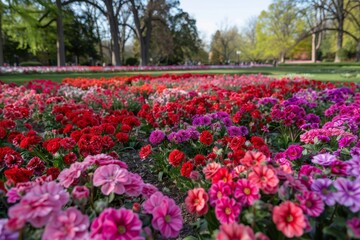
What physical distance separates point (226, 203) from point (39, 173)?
1.53 meters

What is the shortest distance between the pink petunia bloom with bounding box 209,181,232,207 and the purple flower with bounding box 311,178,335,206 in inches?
14.7

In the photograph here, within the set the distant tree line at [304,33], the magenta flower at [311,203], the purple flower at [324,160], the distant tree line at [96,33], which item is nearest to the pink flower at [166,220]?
the magenta flower at [311,203]

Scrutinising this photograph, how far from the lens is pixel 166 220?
139cm

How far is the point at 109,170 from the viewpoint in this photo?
1.51 metres

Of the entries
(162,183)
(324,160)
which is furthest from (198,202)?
(162,183)

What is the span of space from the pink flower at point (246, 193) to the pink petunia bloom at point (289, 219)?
5.1 inches

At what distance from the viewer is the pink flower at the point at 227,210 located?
1319mm

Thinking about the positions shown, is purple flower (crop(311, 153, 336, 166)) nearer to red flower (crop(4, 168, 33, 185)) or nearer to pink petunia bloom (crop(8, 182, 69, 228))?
pink petunia bloom (crop(8, 182, 69, 228))

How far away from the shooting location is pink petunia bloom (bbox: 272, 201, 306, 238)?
1167 millimetres

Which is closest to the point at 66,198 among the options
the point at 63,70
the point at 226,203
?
the point at 226,203

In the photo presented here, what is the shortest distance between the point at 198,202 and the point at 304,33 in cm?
4235

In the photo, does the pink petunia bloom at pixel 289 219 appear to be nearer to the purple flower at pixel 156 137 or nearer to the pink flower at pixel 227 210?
the pink flower at pixel 227 210

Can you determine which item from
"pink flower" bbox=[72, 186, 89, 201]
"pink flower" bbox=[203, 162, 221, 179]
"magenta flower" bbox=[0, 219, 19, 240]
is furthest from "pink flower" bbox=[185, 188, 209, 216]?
"magenta flower" bbox=[0, 219, 19, 240]

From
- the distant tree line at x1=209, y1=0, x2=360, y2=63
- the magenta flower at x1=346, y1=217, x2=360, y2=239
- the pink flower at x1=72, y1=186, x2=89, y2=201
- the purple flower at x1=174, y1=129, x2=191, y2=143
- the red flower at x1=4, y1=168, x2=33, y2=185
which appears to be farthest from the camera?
the distant tree line at x1=209, y1=0, x2=360, y2=63
